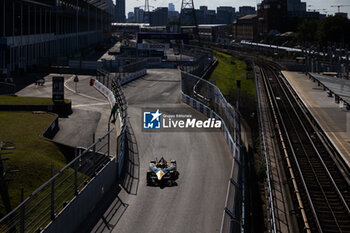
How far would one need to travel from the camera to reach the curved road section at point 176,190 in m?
12.8

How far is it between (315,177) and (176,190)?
807cm

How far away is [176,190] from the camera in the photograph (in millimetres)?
15484

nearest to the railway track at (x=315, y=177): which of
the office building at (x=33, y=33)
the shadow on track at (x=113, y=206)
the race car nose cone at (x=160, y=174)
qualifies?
the race car nose cone at (x=160, y=174)

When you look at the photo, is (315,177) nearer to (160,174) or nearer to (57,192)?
(160,174)

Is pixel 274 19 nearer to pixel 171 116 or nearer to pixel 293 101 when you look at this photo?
pixel 293 101

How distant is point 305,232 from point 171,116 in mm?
14774

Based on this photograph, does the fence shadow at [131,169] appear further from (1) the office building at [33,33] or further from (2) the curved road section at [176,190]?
(1) the office building at [33,33]

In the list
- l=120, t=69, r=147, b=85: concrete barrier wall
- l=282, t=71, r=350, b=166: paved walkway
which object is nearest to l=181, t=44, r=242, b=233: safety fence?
l=282, t=71, r=350, b=166: paved walkway

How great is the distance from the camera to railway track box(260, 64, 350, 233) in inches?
623

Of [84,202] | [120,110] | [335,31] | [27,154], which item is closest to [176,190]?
[84,202]

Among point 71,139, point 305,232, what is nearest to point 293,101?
point 71,139

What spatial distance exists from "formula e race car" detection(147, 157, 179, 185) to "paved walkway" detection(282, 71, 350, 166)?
30.9 ft

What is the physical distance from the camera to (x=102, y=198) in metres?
14.8

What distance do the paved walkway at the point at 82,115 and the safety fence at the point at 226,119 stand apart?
5.57 meters
